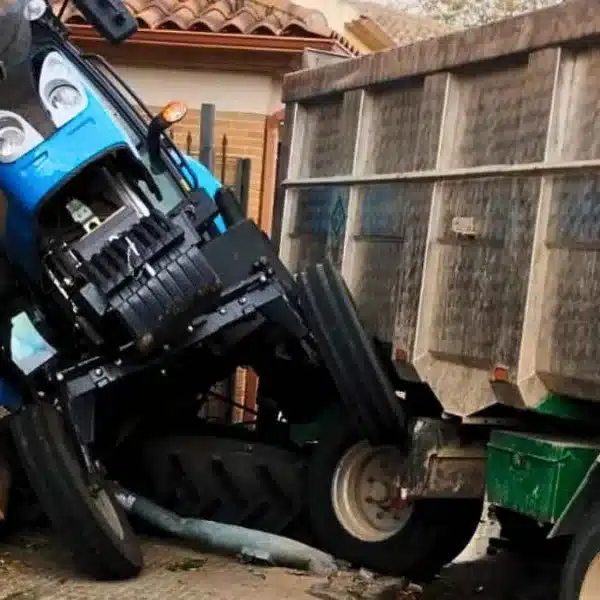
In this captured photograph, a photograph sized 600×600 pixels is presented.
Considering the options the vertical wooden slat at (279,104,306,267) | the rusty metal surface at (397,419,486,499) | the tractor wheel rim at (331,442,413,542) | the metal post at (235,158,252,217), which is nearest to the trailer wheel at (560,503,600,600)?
the rusty metal surface at (397,419,486,499)

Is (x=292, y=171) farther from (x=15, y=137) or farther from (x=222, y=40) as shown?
(x=222, y=40)

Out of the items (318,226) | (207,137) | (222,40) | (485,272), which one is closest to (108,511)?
(318,226)

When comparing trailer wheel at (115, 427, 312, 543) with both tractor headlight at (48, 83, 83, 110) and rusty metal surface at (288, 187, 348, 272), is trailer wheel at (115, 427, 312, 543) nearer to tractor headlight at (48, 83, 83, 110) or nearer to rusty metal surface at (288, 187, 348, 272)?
rusty metal surface at (288, 187, 348, 272)

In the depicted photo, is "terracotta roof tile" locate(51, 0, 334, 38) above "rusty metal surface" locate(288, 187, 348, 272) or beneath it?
above

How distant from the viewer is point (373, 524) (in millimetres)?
6926

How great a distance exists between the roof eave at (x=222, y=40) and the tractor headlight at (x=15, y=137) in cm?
518

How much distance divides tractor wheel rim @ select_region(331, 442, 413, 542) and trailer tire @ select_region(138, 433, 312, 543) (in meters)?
0.29

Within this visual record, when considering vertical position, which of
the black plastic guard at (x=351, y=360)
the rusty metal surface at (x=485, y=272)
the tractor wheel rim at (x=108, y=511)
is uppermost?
the rusty metal surface at (x=485, y=272)

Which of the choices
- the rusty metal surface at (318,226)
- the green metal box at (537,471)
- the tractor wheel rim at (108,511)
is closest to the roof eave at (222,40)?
the rusty metal surface at (318,226)

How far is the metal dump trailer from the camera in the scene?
17.2 ft

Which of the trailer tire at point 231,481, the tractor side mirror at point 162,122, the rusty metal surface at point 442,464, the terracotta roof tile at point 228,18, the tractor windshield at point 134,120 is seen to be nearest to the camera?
the rusty metal surface at point 442,464

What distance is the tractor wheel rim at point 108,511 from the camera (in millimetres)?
6543

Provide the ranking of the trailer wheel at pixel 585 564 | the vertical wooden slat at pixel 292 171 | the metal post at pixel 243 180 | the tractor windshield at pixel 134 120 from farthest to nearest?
the metal post at pixel 243 180 < the vertical wooden slat at pixel 292 171 < the tractor windshield at pixel 134 120 < the trailer wheel at pixel 585 564

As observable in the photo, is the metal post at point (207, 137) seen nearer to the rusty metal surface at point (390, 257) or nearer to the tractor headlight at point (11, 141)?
the rusty metal surface at point (390, 257)
